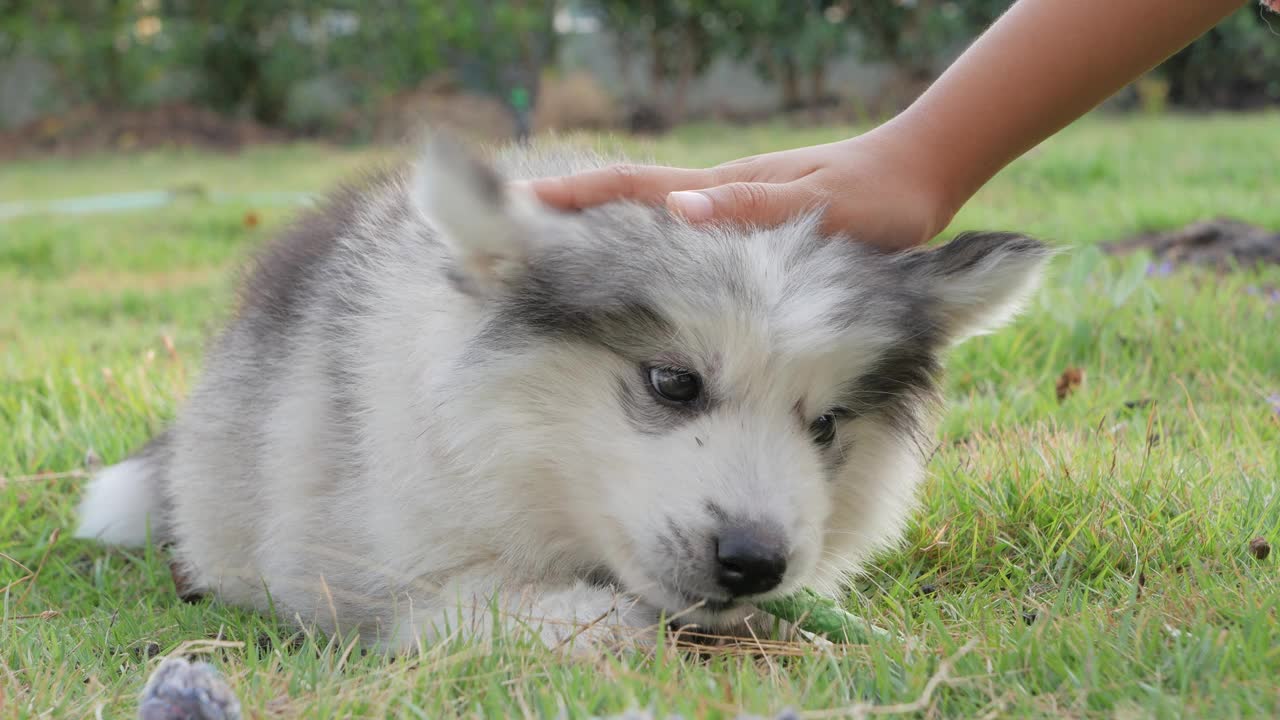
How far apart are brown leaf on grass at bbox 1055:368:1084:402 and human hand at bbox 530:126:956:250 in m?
1.46

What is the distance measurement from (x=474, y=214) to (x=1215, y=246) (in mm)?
5017

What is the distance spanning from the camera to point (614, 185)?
256 centimetres

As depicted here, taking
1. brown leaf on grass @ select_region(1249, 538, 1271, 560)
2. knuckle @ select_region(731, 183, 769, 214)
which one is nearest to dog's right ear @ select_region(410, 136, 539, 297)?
knuckle @ select_region(731, 183, 769, 214)

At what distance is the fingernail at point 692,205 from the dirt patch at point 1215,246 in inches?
154

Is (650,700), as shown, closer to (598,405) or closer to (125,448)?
(598,405)

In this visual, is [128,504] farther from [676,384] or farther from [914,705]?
[914,705]

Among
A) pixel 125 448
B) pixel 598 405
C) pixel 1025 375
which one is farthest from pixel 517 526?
pixel 1025 375

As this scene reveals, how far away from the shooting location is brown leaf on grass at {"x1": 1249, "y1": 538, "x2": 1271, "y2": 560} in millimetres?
2590

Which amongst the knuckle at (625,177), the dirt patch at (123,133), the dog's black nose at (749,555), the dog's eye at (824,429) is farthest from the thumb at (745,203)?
the dirt patch at (123,133)

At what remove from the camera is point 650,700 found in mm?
1875

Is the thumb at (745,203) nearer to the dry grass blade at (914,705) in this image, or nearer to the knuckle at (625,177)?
the knuckle at (625,177)

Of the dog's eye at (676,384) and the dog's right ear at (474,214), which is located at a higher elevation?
the dog's right ear at (474,214)

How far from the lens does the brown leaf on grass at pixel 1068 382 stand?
13.3ft

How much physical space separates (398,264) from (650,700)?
131 cm
